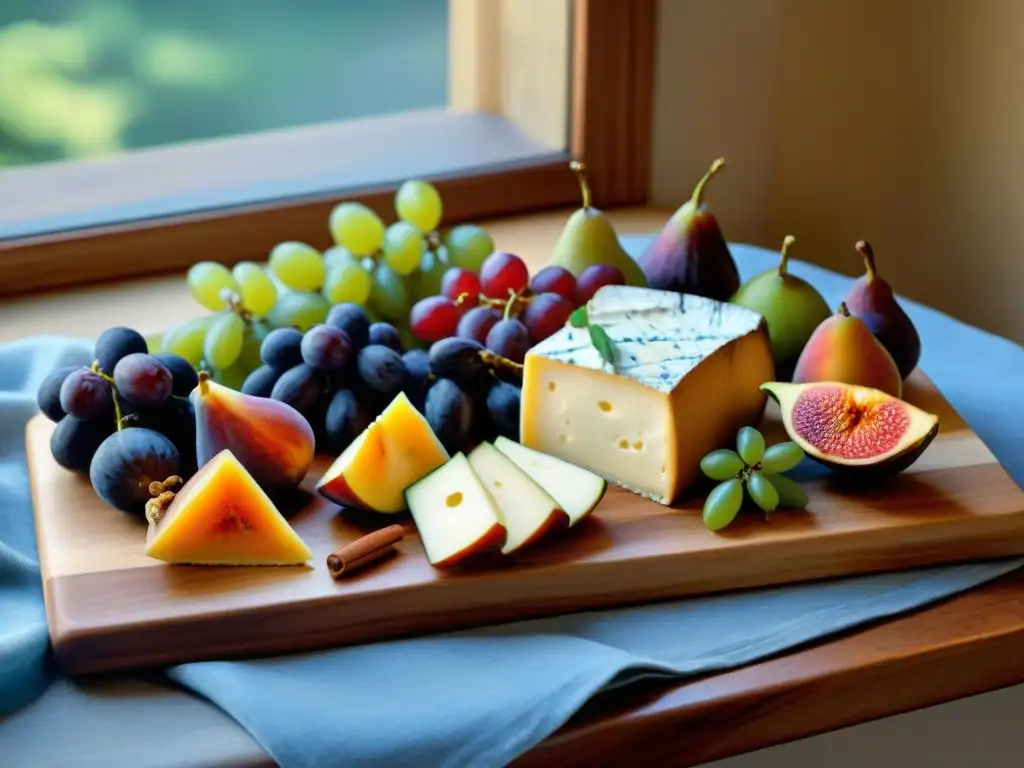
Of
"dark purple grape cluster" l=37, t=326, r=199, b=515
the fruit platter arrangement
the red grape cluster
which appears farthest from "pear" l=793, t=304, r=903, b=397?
"dark purple grape cluster" l=37, t=326, r=199, b=515

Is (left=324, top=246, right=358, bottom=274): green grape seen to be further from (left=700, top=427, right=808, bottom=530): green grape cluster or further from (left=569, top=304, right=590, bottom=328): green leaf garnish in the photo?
(left=700, top=427, right=808, bottom=530): green grape cluster

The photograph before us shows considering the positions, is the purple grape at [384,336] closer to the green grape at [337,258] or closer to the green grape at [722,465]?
the green grape at [337,258]

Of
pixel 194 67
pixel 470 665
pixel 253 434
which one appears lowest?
pixel 470 665

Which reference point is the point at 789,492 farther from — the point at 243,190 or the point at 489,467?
the point at 243,190

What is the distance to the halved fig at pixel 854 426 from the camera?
0.95 meters

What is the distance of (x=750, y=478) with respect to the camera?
3.05ft

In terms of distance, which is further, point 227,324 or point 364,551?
point 227,324

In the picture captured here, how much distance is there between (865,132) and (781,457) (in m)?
0.93

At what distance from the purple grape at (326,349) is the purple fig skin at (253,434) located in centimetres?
6

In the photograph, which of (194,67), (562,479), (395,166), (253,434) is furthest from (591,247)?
(194,67)

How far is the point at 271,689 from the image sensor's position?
31.3 inches

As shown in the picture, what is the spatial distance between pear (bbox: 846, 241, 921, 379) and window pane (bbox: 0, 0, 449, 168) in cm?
86

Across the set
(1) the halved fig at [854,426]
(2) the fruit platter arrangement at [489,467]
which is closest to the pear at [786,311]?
(2) the fruit platter arrangement at [489,467]

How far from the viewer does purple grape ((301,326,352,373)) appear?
997mm
